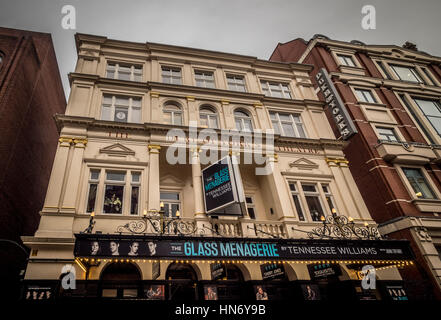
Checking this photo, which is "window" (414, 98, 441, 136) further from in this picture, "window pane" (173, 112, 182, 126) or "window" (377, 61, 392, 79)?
"window pane" (173, 112, 182, 126)

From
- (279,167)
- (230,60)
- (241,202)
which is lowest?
(241,202)

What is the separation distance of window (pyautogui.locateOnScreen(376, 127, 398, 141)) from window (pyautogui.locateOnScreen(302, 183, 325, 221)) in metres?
7.75

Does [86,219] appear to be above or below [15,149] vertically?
below

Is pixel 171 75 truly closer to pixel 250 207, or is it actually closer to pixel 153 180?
pixel 153 180

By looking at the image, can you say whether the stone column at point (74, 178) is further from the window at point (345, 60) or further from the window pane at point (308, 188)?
the window at point (345, 60)

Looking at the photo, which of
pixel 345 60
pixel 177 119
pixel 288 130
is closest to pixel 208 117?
pixel 177 119

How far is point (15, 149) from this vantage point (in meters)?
15.3

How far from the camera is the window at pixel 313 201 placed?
1438cm

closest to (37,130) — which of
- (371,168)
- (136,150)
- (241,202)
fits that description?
(136,150)

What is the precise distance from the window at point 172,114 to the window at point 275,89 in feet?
21.7

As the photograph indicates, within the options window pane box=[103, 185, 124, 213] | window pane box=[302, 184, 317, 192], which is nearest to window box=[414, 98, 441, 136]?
window pane box=[302, 184, 317, 192]

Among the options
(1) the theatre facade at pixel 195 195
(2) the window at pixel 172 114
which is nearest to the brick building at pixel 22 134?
(1) the theatre facade at pixel 195 195
